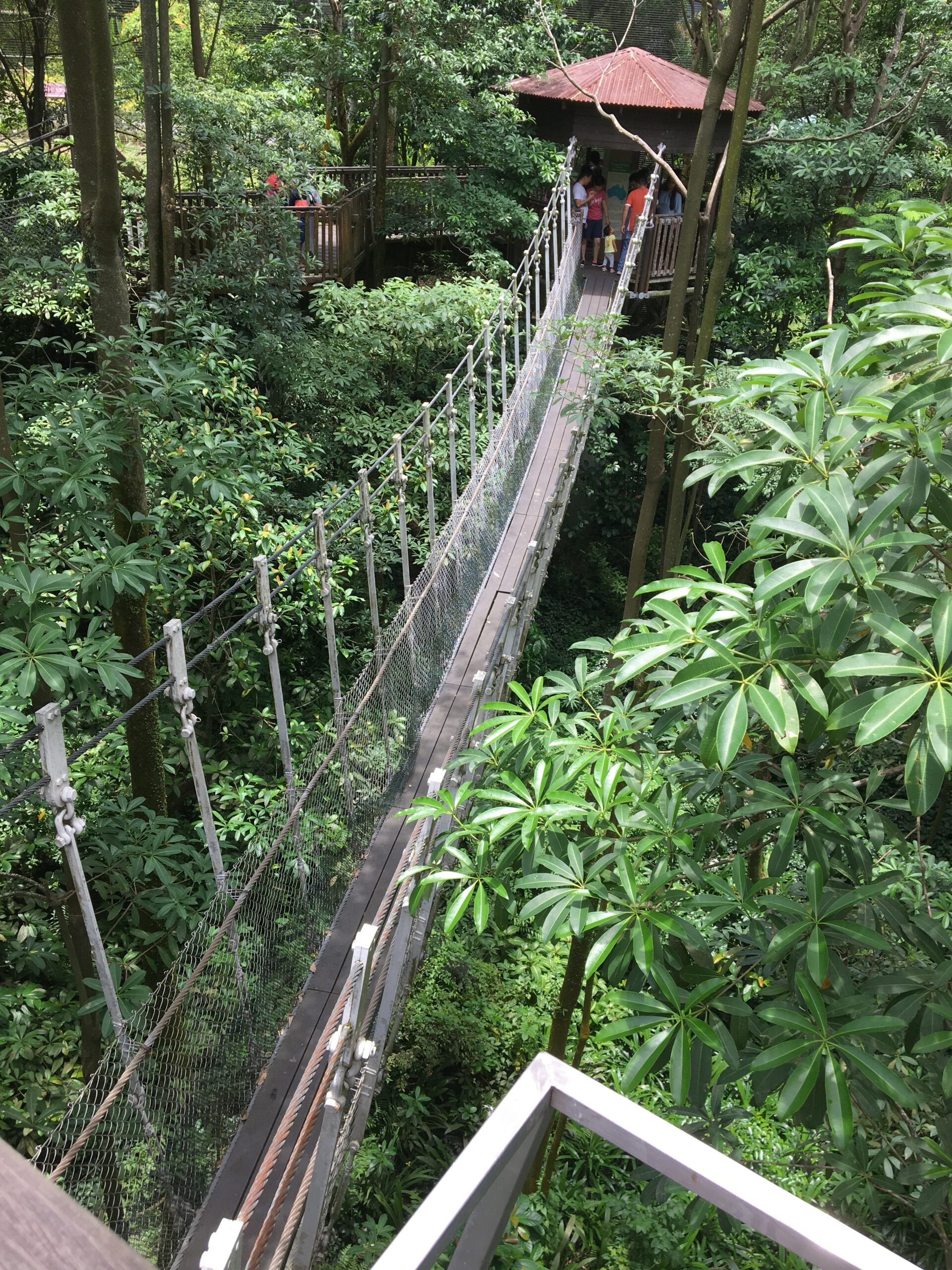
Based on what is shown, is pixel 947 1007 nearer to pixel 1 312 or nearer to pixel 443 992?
pixel 443 992

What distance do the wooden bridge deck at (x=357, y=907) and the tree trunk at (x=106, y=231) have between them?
103cm

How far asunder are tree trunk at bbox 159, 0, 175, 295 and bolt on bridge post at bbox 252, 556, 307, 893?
3478 mm

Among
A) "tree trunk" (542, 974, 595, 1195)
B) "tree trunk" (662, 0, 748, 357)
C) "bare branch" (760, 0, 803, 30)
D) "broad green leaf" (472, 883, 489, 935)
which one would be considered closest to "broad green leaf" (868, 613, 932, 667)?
"broad green leaf" (472, 883, 489, 935)

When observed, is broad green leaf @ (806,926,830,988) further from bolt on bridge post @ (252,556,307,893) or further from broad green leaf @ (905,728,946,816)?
bolt on bridge post @ (252,556,307,893)

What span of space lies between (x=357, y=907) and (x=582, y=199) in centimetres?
778

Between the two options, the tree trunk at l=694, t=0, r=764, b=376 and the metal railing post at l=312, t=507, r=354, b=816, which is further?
the tree trunk at l=694, t=0, r=764, b=376

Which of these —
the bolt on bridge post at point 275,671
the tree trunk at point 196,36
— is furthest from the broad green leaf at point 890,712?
the tree trunk at point 196,36

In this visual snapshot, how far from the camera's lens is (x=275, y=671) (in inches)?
112

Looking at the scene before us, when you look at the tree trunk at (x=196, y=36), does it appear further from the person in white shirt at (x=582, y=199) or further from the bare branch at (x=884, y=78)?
the bare branch at (x=884, y=78)

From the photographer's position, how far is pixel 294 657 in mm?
5059

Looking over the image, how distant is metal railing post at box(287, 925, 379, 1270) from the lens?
188 centimetres

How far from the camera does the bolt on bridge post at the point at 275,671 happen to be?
268 cm

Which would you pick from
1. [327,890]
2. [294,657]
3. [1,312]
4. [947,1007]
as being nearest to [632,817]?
[947,1007]

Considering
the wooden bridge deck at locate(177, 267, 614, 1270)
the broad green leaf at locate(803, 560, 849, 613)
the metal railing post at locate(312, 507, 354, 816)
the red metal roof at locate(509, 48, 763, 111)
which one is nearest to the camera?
the broad green leaf at locate(803, 560, 849, 613)
